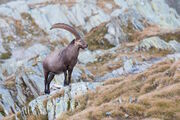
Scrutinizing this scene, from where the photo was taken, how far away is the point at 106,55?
60.2 meters

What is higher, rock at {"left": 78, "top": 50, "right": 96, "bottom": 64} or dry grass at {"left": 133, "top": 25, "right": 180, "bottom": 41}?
dry grass at {"left": 133, "top": 25, "right": 180, "bottom": 41}

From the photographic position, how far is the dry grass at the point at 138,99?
13.5 m

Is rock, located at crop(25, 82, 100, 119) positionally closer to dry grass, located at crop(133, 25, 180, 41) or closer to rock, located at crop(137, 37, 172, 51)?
rock, located at crop(137, 37, 172, 51)

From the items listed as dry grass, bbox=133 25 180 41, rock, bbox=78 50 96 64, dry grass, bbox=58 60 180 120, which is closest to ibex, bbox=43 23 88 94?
dry grass, bbox=58 60 180 120

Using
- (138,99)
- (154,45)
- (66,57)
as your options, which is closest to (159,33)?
(154,45)

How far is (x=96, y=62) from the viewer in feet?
193

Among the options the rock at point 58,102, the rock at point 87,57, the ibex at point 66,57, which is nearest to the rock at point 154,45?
the rock at point 87,57

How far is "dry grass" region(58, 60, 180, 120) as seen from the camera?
1355cm

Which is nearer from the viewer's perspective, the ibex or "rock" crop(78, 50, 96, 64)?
the ibex

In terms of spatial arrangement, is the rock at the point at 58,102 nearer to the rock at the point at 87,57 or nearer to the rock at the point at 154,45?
the rock at the point at 154,45

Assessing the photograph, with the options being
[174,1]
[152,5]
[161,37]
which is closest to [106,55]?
[161,37]

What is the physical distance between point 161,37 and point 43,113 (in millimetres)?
49880

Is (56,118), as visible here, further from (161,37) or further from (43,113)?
(161,37)

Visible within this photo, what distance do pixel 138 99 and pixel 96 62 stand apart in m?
43.9
